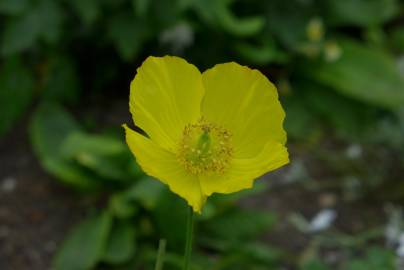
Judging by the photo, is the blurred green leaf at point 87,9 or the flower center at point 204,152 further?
the blurred green leaf at point 87,9

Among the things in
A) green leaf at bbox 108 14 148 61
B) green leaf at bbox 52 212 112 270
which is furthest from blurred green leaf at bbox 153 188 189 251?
green leaf at bbox 108 14 148 61

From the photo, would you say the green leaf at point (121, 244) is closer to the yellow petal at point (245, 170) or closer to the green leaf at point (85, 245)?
the green leaf at point (85, 245)

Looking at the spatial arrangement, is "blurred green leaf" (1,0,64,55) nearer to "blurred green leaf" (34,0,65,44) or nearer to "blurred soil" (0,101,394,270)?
"blurred green leaf" (34,0,65,44)

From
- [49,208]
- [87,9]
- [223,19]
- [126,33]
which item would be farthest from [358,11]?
[49,208]

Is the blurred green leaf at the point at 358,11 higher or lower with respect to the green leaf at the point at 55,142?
higher

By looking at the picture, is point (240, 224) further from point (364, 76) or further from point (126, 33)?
point (364, 76)

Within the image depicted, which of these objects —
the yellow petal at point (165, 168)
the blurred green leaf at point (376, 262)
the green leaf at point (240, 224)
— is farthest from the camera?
the green leaf at point (240, 224)

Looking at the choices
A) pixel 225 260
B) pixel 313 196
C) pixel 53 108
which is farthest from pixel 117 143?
pixel 313 196

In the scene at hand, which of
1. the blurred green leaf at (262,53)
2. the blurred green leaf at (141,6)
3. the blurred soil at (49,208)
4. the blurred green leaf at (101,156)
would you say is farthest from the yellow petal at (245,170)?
the blurred green leaf at (262,53)

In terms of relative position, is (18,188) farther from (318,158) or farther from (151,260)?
(318,158)
